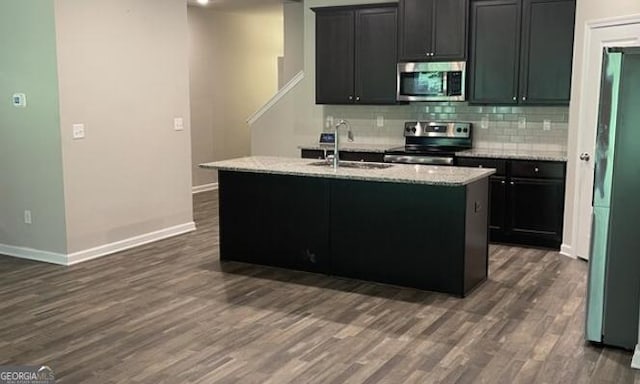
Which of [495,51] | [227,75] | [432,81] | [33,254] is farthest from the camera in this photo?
[227,75]

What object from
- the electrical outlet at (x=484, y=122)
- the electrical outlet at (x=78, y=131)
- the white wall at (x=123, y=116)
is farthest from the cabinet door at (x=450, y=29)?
the electrical outlet at (x=78, y=131)

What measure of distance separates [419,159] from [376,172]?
1954 mm

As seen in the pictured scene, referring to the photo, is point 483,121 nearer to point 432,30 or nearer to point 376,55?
point 432,30

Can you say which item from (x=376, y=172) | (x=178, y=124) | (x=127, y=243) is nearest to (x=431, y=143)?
(x=376, y=172)

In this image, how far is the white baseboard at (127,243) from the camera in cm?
591

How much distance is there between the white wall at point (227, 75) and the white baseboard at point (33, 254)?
3.96 meters

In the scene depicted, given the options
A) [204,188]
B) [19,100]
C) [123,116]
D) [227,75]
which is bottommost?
[204,188]

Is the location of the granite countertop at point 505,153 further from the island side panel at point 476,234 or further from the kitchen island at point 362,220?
the island side panel at point 476,234

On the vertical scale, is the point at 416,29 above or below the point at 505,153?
above

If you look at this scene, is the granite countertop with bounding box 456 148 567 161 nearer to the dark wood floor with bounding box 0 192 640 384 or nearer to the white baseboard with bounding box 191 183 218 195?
the dark wood floor with bounding box 0 192 640 384

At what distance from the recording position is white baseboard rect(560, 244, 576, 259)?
612 cm

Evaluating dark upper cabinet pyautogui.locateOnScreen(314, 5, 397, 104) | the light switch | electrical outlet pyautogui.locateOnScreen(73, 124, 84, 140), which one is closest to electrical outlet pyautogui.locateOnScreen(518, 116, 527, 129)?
dark upper cabinet pyautogui.locateOnScreen(314, 5, 397, 104)

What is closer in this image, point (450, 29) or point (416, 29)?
point (450, 29)

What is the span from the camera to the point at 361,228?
516 cm
